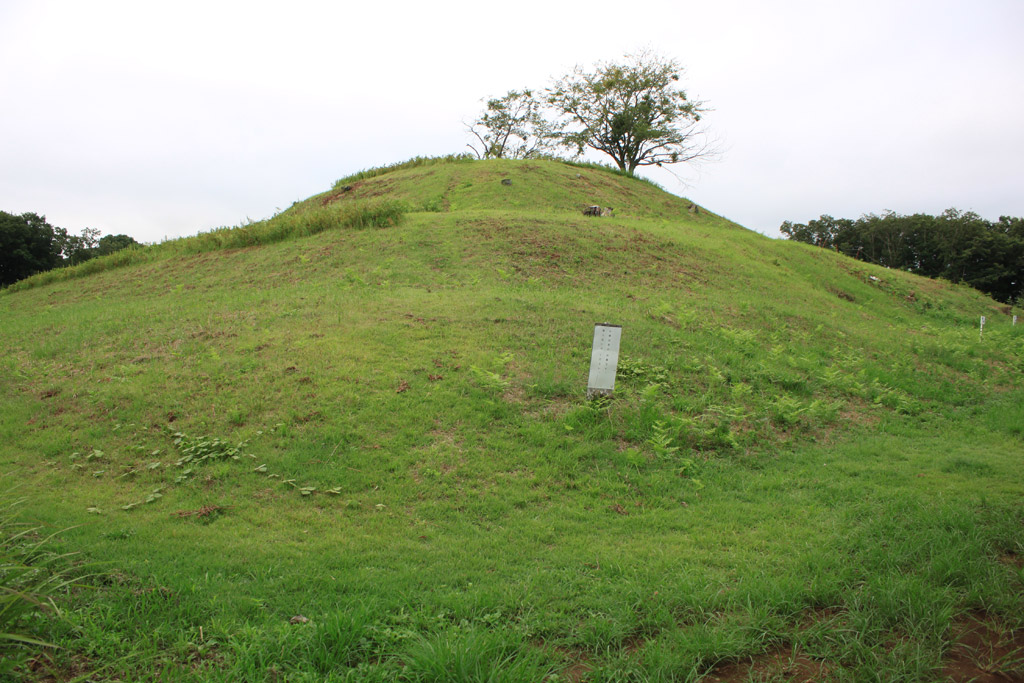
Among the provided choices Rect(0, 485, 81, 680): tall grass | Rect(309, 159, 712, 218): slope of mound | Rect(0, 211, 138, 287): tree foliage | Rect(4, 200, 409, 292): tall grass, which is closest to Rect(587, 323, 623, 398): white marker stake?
Rect(0, 485, 81, 680): tall grass

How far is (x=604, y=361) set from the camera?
25.2 feet

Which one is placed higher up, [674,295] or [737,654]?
[674,295]

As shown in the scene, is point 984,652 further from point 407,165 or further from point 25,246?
point 25,246

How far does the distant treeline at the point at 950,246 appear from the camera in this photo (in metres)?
37.8

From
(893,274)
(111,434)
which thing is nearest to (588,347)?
(111,434)

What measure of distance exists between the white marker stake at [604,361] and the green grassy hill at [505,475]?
22cm

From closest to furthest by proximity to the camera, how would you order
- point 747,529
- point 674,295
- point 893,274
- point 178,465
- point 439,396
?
1. point 747,529
2. point 178,465
3. point 439,396
4. point 674,295
5. point 893,274

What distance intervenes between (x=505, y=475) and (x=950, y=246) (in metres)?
47.6

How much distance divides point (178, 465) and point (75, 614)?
305 centimetres

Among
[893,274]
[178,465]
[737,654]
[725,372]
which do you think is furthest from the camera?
[893,274]

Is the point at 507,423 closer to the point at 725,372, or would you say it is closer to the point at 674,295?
the point at 725,372

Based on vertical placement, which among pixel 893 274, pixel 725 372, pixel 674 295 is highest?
pixel 893 274

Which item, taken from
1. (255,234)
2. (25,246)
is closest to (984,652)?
(255,234)

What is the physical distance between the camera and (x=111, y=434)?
6895 millimetres
